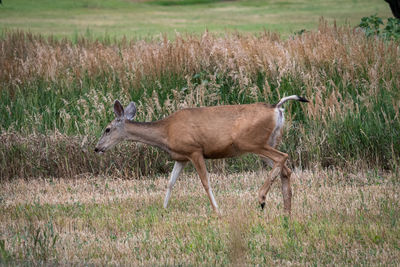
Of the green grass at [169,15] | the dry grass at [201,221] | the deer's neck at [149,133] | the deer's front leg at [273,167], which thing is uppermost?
the deer's neck at [149,133]

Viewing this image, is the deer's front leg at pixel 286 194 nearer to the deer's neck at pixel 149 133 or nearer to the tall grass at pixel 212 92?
the deer's neck at pixel 149 133

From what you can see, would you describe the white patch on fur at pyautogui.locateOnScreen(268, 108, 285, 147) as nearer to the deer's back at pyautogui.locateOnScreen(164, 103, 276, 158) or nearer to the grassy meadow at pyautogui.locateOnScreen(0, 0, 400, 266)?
the deer's back at pyautogui.locateOnScreen(164, 103, 276, 158)

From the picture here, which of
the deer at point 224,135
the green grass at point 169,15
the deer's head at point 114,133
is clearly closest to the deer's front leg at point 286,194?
the deer at point 224,135

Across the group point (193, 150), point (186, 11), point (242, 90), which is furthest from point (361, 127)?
point (186, 11)

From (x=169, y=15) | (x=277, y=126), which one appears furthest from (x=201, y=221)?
(x=169, y=15)

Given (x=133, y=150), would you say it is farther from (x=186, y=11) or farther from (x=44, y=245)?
(x=186, y=11)

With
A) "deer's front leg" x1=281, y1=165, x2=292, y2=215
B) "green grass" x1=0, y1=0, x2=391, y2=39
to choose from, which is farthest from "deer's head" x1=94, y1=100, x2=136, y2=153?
"green grass" x1=0, y1=0, x2=391, y2=39

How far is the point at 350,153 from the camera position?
973 centimetres

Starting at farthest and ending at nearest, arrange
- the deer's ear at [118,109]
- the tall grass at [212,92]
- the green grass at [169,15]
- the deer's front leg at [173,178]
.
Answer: the green grass at [169,15]
the tall grass at [212,92]
the deer's ear at [118,109]
the deer's front leg at [173,178]

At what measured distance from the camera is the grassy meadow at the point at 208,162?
626 centimetres

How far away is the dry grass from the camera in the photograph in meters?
6.02

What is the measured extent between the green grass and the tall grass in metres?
18.0

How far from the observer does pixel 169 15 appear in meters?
44.0

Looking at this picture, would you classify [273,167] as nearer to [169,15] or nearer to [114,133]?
[114,133]
